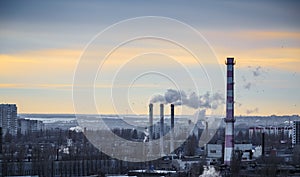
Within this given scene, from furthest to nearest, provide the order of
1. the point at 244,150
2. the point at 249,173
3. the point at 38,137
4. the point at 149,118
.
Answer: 1. the point at 38,137
2. the point at 149,118
3. the point at 244,150
4. the point at 249,173

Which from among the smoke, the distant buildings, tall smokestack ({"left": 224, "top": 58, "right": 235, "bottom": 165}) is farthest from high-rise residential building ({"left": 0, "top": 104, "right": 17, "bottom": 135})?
the smoke

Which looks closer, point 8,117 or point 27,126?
point 8,117

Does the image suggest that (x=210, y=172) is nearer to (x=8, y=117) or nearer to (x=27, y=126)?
(x=8, y=117)

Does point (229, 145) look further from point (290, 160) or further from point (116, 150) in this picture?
point (116, 150)

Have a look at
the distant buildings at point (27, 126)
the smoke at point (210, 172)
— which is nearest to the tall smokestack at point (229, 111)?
the smoke at point (210, 172)

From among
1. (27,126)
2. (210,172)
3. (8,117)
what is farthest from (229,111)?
(27,126)

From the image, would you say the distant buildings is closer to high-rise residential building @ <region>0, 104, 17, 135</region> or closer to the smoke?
high-rise residential building @ <region>0, 104, 17, 135</region>

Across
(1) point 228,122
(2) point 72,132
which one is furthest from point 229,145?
(2) point 72,132
